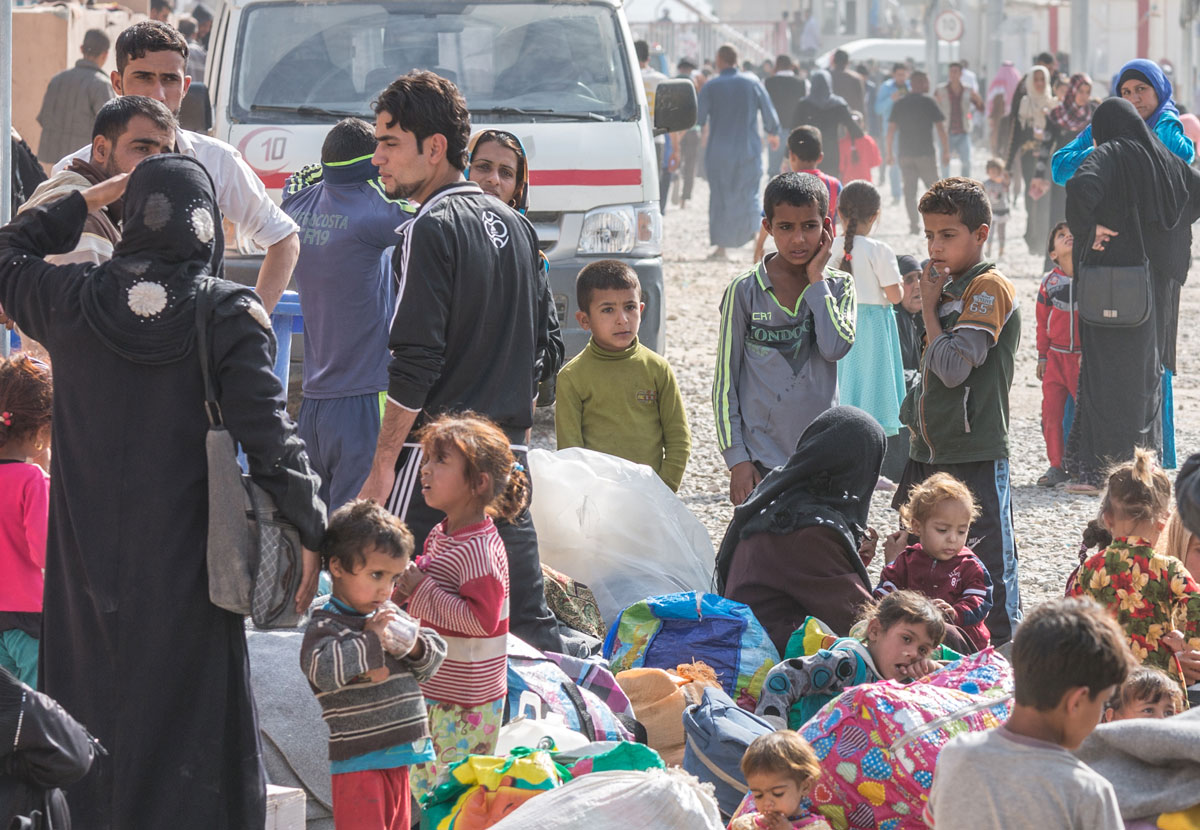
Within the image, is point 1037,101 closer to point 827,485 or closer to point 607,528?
point 607,528

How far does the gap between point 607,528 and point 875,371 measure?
242 centimetres

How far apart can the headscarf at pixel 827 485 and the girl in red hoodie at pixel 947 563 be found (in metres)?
0.15

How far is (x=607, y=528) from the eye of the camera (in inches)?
222

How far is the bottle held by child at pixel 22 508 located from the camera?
4.10 metres

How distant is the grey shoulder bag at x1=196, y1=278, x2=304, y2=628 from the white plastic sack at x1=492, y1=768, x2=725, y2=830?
27.3 inches

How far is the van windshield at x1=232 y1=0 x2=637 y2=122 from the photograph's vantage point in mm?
8539

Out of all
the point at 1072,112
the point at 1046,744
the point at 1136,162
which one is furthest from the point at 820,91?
the point at 1046,744

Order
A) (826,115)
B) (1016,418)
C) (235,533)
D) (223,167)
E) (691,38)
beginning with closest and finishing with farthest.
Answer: (235,533), (223,167), (1016,418), (826,115), (691,38)

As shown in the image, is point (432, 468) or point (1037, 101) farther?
point (1037, 101)

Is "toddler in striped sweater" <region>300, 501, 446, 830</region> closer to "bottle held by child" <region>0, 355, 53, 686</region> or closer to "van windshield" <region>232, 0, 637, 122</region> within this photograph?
"bottle held by child" <region>0, 355, 53, 686</region>

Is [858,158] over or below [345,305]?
below

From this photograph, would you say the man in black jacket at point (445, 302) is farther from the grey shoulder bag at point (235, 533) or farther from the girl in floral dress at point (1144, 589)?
the girl in floral dress at point (1144, 589)

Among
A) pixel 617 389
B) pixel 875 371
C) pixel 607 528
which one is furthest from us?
pixel 875 371

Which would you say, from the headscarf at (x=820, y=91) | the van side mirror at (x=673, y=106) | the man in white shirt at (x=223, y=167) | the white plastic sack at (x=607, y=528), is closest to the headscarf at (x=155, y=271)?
the man in white shirt at (x=223, y=167)
